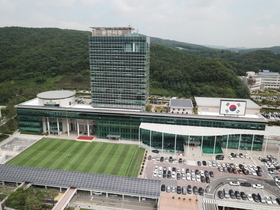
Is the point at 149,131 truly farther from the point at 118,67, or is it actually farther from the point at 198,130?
the point at 118,67

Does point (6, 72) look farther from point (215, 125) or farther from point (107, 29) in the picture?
point (215, 125)

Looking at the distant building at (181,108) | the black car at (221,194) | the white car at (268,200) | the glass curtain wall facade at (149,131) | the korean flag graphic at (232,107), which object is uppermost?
the korean flag graphic at (232,107)

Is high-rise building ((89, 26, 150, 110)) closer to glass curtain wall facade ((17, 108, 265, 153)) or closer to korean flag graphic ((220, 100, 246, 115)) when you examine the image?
glass curtain wall facade ((17, 108, 265, 153))

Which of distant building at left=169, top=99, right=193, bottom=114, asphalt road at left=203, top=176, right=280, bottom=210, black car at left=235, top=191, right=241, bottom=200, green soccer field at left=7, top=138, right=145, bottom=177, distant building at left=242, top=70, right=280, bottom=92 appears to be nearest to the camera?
asphalt road at left=203, top=176, right=280, bottom=210

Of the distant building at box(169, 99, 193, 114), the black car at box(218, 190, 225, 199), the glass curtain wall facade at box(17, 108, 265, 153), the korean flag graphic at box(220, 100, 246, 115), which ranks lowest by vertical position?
the black car at box(218, 190, 225, 199)

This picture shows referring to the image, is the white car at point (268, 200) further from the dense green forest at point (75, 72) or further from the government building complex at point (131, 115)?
the dense green forest at point (75, 72)


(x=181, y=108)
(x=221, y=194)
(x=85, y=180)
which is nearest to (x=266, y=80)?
(x=181, y=108)

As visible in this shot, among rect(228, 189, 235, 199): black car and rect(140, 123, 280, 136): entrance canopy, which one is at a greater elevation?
rect(140, 123, 280, 136): entrance canopy

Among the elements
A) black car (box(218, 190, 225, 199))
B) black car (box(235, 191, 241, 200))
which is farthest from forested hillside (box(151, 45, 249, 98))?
black car (box(218, 190, 225, 199))

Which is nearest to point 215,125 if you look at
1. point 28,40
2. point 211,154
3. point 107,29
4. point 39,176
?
point 211,154

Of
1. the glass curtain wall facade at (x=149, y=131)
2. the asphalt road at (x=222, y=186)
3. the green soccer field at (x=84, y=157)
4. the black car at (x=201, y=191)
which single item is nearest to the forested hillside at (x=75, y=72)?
the glass curtain wall facade at (x=149, y=131)
